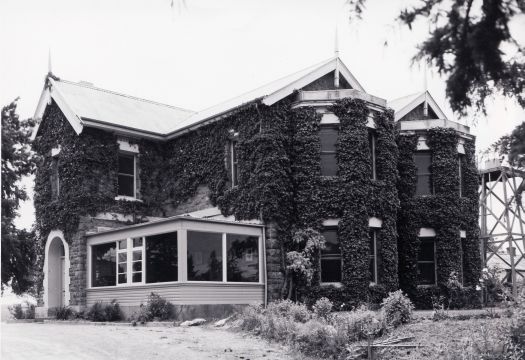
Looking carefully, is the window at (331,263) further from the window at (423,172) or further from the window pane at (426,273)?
the window at (423,172)

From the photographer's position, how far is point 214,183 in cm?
2372

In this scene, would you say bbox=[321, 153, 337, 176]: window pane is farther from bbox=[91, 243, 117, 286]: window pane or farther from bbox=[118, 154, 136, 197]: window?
bbox=[118, 154, 136, 197]: window

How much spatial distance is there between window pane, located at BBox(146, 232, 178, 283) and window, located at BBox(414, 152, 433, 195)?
33.6ft

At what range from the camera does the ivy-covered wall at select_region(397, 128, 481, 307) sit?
24.3 metres

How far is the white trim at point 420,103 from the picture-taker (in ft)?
86.7

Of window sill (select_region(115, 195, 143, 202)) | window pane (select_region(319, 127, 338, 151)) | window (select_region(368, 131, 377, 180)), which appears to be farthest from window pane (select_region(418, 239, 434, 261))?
window sill (select_region(115, 195, 143, 202))

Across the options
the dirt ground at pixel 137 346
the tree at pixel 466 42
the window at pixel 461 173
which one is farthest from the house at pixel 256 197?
the tree at pixel 466 42

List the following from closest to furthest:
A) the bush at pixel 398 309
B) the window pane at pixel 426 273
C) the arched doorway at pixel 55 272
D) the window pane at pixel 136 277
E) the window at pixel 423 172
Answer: the bush at pixel 398 309, the window pane at pixel 136 277, the window pane at pixel 426 273, the arched doorway at pixel 55 272, the window at pixel 423 172

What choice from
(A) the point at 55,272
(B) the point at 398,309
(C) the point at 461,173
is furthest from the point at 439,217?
(A) the point at 55,272

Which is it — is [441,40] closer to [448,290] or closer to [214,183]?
[214,183]

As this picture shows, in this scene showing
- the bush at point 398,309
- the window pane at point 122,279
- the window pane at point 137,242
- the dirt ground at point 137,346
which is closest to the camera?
the dirt ground at point 137,346

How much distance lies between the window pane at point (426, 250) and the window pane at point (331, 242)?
4.62 metres

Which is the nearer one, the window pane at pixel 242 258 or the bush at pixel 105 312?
the window pane at pixel 242 258

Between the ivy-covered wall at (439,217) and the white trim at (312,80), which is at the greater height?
the white trim at (312,80)
